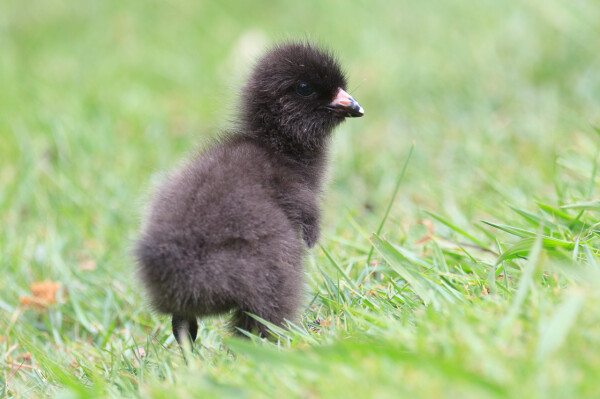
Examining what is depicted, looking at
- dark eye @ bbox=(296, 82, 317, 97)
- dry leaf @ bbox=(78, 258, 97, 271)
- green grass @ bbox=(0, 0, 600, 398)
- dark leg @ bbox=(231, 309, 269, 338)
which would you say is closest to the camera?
green grass @ bbox=(0, 0, 600, 398)

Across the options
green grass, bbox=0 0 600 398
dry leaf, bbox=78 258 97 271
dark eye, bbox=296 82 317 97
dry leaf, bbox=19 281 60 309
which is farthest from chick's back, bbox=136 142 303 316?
dry leaf, bbox=78 258 97 271

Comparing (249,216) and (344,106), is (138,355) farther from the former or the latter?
(344,106)

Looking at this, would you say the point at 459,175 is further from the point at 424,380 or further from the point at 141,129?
the point at 424,380

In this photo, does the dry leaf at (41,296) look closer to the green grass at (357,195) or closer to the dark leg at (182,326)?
the green grass at (357,195)

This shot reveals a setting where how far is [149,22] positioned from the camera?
9.60 metres

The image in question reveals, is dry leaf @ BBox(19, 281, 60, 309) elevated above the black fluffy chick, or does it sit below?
below

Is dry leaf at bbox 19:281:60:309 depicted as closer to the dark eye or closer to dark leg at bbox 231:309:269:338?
dark leg at bbox 231:309:269:338

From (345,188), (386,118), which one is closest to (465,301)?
(345,188)

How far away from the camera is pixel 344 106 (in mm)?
3607

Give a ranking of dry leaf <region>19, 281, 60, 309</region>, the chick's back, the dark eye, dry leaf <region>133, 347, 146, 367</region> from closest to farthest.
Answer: the chick's back, dry leaf <region>133, 347, 146, 367</region>, the dark eye, dry leaf <region>19, 281, 60, 309</region>

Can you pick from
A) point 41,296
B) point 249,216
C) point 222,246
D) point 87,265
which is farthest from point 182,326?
point 87,265

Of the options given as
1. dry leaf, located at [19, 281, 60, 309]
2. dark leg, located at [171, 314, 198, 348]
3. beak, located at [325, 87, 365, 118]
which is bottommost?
dry leaf, located at [19, 281, 60, 309]

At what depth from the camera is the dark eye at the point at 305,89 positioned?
11.7ft

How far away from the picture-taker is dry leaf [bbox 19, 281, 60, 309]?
160 inches
